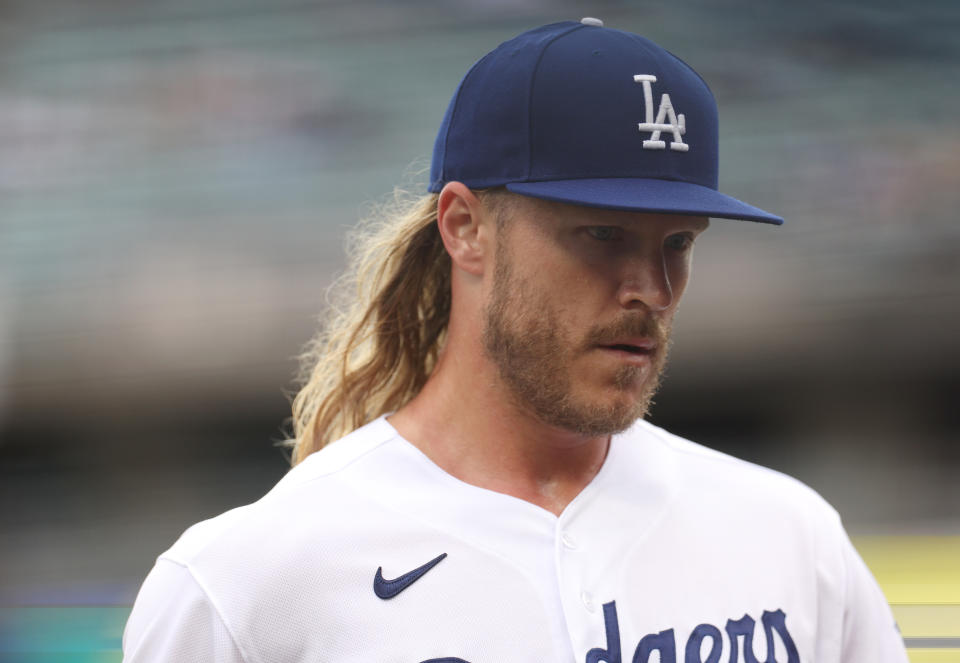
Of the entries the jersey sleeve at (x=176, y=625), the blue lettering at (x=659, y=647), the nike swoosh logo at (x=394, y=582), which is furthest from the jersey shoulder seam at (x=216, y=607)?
the blue lettering at (x=659, y=647)

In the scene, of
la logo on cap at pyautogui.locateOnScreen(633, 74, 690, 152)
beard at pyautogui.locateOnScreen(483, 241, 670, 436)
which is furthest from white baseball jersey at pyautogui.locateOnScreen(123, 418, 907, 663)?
la logo on cap at pyautogui.locateOnScreen(633, 74, 690, 152)

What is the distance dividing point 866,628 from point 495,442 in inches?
23.8

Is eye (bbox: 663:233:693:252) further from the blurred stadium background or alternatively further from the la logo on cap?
the blurred stadium background

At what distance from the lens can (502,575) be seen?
4.36 ft

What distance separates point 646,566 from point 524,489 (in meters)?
0.20

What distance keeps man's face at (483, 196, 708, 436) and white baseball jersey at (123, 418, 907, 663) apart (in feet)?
0.54

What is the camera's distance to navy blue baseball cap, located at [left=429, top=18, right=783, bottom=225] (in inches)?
53.3

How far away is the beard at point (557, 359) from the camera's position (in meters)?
1.38

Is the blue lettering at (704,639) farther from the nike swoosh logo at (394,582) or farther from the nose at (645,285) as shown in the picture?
the nose at (645,285)

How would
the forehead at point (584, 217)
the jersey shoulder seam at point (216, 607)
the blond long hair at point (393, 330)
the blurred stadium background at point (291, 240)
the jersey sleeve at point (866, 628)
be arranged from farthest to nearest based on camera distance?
1. the blurred stadium background at point (291, 240)
2. the blond long hair at point (393, 330)
3. the jersey sleeve at point (866, 628)
4. the forehead at point (584, 217)
5. the jersey shoulder seam at point (216, 607)

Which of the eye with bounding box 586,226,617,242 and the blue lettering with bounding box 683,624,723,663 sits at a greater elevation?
the eye with bounding box 586,226,617,242

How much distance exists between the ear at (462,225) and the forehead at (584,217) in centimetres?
8

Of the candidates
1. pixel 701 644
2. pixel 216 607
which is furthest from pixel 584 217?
pixel 216 607

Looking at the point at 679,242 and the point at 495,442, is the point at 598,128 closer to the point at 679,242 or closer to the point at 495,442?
the point at 679,242
